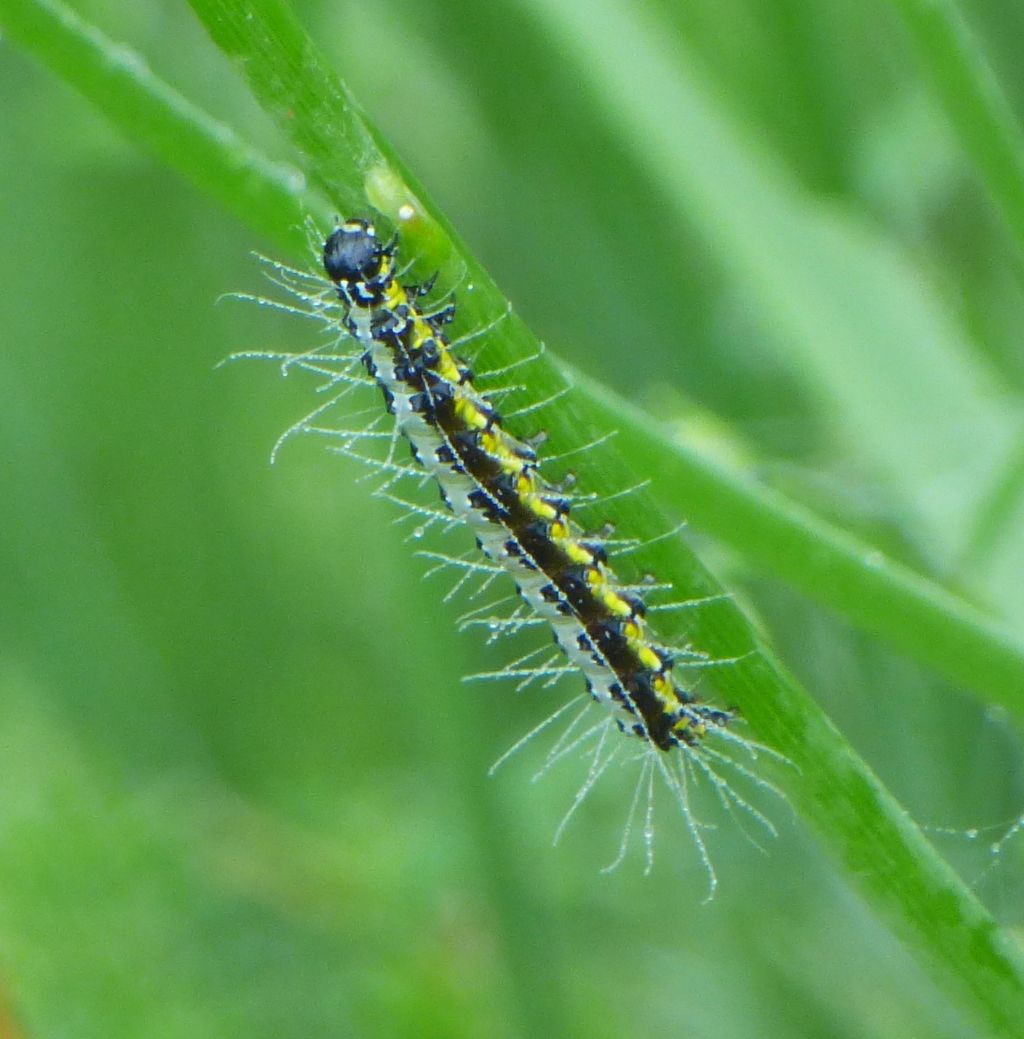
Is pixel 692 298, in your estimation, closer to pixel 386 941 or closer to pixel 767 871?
pixel 767 871

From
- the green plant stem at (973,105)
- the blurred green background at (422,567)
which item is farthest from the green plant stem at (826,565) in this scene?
the blurred green background at (422,567)

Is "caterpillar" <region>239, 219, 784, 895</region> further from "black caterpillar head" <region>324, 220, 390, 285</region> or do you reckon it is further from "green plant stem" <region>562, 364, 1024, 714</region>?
"green plant stem" <region>562, 364, 1024, 714</region>

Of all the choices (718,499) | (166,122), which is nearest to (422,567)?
(718,499)

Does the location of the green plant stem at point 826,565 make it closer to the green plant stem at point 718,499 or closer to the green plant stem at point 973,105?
the green plant stem at point 718,499

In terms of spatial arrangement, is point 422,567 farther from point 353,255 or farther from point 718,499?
point 718,499

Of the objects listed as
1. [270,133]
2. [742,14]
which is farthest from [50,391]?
[742,14]
